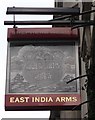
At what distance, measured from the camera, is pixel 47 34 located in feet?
31.2

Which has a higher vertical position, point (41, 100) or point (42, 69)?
point (42, 69)

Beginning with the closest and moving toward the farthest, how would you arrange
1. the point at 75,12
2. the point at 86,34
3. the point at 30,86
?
the point at 75,12 → the point at 30,86 → the point at 86,34

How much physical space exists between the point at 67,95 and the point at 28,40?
5.69 ft

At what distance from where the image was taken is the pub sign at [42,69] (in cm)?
859

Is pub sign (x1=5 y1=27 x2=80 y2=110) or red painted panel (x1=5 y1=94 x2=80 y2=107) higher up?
pub sign (x1=5 y1=27 x2=80 y2=110)

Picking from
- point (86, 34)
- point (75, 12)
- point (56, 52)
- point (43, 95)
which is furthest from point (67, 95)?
point (86, 34)

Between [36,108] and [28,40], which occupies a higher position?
[28,40]

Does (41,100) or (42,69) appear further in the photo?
(42,69)

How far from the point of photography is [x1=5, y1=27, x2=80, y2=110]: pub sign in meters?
8.59

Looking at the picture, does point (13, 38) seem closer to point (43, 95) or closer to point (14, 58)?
point (14, 58)

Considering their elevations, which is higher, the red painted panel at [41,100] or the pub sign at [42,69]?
the pub sign at [42,69]

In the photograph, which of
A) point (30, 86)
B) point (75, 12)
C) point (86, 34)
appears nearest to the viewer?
point (75, 12)

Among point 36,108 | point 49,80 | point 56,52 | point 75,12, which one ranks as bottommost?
point 36,108

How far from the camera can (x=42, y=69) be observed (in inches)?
358
